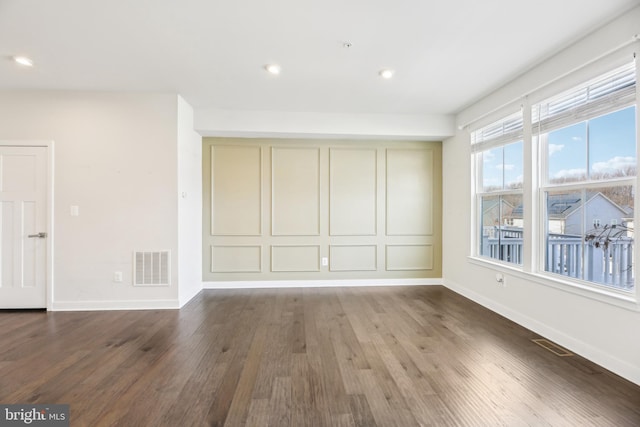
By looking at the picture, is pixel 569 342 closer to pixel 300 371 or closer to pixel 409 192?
pixel 300 371

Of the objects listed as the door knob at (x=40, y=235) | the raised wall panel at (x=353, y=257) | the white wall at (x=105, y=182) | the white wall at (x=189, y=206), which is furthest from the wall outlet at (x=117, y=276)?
the raised wall panel at (x=353, y=257)

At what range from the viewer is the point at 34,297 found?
353 centimetres

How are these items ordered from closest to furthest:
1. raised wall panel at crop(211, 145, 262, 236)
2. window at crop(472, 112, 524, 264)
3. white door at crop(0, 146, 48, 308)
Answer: window at crop(472, 112, 524, 264) → white door at crop(0, 146, 48, 308) → raised wall panel at crop(211, 145, 262, 236)

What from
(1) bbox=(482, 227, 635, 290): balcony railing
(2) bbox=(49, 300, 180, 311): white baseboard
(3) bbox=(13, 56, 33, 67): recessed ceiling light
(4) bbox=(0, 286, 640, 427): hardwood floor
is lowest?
(4) bbox=(0, 286, 640, 427): hardwood floor

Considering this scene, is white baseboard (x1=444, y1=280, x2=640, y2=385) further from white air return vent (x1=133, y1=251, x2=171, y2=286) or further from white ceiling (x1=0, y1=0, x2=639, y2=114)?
white air return vent (x1=133, y1=251, x2=171, y2=286)

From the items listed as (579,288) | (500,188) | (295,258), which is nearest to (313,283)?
(295,258)

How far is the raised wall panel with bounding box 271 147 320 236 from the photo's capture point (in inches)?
183

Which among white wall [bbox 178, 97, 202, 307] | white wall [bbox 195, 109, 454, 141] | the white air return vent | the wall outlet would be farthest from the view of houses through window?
the wall outlet

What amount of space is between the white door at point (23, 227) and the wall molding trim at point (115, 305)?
10.0 inches

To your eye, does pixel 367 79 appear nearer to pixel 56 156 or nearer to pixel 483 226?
pixel 483 226

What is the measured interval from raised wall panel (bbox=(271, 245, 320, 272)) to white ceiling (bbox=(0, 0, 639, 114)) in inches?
91.7

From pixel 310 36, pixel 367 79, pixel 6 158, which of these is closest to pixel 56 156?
pixel 6 158

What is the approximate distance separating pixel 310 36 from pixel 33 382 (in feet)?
11.0

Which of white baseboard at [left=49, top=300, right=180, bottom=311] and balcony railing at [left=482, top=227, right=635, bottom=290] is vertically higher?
balcony railing at [left=482, top=227, right=635, bottom=290]
